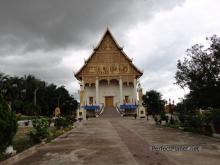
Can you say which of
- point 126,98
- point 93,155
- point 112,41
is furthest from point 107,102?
point 93,155

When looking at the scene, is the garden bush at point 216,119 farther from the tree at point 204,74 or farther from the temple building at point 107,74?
the temple building at point 107,74

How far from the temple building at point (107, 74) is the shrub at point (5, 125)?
44.6m

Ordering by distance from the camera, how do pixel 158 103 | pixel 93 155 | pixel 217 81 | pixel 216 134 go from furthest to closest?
1. pixel 158 103
2. pixel 217 81
3. pixel 216 134
4. pixel 93 155

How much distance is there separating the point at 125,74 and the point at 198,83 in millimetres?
34247

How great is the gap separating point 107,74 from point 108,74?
189 mm

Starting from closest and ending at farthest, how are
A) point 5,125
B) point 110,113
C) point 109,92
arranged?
point 5,125, point 110,113, point 109,92

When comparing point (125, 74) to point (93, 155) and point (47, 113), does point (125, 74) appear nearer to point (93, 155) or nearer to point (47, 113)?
point (47, 113)

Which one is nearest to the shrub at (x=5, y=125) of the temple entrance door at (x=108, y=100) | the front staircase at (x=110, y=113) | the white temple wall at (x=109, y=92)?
the front staircase at (x=110, y=113)

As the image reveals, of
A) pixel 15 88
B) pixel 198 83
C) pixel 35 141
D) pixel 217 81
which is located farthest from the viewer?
pixel 15 88

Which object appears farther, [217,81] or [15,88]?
[15,88]

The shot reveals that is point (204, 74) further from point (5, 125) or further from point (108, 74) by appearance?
point (108, 74)

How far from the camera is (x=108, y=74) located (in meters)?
56.0

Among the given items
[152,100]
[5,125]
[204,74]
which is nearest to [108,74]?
[152,100]

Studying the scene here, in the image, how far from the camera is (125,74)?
56.4m
